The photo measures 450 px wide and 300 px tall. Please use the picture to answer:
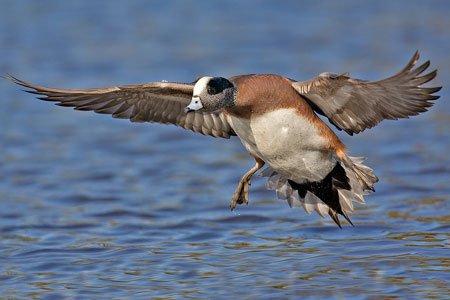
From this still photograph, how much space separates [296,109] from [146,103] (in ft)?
4.37

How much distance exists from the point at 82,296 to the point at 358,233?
7.88 feet

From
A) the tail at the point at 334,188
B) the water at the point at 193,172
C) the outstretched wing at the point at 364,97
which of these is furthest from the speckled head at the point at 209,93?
the water at the point at 193,172

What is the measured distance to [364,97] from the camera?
20.9 ft

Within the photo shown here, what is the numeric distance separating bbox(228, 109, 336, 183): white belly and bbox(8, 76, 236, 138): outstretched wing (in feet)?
1.88

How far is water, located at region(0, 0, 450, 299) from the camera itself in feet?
21.5

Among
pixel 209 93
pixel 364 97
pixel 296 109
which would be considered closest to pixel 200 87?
pixel 209 93

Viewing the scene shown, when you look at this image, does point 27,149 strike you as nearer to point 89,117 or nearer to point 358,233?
point 89,117

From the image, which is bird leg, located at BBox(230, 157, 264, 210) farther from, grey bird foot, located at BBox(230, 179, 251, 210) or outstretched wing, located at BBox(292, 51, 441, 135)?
outstretched wing, located at BBox(292, 51, 441, 135)

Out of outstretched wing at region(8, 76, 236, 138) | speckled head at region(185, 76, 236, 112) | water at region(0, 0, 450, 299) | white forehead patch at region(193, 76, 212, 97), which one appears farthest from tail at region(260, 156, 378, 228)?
white forehead patch at region(193, 76, 212, 97)

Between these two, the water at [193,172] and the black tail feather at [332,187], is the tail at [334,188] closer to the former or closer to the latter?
the black tail feather at [332,187]

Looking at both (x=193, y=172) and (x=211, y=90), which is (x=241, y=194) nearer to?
(x=211, y=90)

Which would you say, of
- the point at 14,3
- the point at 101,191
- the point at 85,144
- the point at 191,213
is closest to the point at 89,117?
the point at 85,144

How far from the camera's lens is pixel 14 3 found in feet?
51.3

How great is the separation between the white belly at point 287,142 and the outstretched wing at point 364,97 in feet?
0.66
